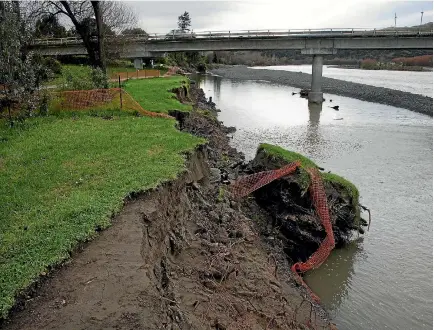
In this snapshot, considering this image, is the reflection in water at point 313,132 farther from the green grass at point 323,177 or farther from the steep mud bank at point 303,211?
the steep mud bank at point 303,211

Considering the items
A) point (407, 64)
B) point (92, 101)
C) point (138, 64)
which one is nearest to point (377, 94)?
point (138, 64)

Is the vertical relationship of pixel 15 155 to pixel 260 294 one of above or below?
above

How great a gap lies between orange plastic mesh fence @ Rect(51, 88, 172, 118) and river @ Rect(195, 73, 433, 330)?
6.71 m

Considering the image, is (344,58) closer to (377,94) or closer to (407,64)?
(407,64)

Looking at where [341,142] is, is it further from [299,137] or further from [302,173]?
[302,173]

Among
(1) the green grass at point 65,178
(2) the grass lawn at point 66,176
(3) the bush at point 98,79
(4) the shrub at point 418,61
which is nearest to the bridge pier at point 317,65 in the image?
(3) the bush at point 98,79

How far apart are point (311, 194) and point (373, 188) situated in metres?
6.43

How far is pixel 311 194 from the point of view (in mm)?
12828

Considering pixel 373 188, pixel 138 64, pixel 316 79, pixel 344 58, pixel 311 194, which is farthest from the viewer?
pixel 344 58

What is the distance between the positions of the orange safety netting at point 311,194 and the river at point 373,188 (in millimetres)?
326

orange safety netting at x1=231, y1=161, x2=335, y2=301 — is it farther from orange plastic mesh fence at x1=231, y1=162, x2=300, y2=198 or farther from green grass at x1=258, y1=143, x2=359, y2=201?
green grass at x1=258, y1=143, x2=359, y2=201

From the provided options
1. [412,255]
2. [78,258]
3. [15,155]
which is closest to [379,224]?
[412,255]

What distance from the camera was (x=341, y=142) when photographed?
2692cm

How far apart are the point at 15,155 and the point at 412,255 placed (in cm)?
1260
